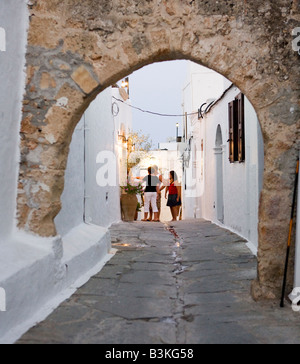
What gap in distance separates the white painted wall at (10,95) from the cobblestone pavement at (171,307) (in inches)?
38.8

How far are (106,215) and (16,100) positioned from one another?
17.6 ft

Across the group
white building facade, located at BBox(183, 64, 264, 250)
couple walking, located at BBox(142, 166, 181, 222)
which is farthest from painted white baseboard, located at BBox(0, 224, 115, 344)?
couple walking, located at BBox(142, 166, 181, 222)

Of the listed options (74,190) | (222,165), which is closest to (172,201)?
(222,165)

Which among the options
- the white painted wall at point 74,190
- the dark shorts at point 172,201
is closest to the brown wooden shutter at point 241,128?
the white painted wall at point 74,190

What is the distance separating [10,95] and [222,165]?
7091mm

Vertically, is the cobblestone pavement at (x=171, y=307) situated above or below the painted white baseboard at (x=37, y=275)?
below

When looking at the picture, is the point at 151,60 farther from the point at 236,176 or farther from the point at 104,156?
the point at 104,156

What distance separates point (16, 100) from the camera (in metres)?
4.40

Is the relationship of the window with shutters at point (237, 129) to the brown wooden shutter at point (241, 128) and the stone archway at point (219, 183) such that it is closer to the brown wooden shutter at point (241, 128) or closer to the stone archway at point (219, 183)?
→ the brown wooden shutter at point (241, 128)

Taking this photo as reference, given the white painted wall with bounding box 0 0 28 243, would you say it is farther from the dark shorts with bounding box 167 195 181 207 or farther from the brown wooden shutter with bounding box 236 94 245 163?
the dark shorts with bounding box 167 195 181 207

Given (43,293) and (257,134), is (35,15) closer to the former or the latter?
(43,293)

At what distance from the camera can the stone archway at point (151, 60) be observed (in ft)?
14.1

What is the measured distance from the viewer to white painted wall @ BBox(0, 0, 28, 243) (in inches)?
164
